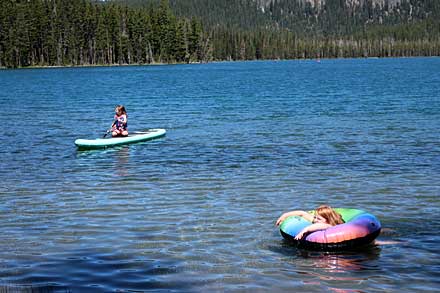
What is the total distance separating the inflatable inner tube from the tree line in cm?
14930

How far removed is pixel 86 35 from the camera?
17150cm

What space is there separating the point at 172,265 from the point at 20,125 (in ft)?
95.8

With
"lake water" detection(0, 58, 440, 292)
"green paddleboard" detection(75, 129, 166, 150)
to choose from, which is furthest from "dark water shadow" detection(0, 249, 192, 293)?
"green paddleboard" detection(75, 129, 166, 150)

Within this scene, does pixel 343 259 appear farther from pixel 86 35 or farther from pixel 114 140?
pixel 86 35

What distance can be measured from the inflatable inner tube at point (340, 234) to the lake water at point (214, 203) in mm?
195

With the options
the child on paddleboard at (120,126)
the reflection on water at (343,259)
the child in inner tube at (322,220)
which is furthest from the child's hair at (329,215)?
the child on paddleboard at (120,126)

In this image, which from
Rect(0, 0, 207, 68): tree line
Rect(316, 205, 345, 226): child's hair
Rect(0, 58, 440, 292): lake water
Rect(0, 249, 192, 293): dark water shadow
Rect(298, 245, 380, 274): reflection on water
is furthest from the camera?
Rect(0, 0, 207, 68): tree line

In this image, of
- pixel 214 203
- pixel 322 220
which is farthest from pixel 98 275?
pixel 214 203

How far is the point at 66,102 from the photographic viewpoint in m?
58.7

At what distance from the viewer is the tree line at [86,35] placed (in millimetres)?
156375

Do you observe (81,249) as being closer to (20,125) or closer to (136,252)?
(136,252)

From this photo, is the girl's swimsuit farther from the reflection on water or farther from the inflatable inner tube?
the reflection on water

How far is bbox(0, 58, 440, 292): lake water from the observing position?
11.2 metres

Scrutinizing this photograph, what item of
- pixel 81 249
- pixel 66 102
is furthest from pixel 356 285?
pixel 66 102
